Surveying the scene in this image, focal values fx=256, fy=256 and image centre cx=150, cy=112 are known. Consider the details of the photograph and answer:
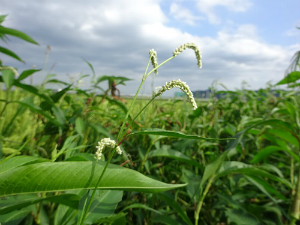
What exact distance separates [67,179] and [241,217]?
3.58 feet

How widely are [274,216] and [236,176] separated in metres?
0.34

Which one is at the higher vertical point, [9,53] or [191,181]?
[9,53]

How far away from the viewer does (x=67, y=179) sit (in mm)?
548

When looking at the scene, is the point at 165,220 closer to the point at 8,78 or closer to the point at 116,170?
the point at 116,170

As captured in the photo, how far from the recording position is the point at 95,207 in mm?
777

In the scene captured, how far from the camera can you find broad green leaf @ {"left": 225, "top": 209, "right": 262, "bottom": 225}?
4.24 ft

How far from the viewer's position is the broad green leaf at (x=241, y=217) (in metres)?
1.29

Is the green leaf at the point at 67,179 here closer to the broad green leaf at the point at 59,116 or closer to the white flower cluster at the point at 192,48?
the white flower cluster at the point at 192,48

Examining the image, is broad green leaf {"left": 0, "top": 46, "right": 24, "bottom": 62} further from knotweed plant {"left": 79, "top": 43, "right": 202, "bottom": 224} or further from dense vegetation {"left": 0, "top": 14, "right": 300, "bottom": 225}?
knotweed plant {"left": 79, "top": 43, "right": 202, "bottom": 224}

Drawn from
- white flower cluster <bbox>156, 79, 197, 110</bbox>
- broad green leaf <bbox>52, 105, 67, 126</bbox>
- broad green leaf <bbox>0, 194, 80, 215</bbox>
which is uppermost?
white flower cluster <bbox>156, 79, 197, 110</bbox>

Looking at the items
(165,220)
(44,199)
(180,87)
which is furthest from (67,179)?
(165,220)

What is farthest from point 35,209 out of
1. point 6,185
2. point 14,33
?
point 14,33

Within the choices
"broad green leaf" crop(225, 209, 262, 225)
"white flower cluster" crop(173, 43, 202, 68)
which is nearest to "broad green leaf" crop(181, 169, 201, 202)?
"broad green leaf" crop(225, 209, 262, 225)

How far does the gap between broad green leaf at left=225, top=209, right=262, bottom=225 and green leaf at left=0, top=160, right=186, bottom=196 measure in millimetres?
919
